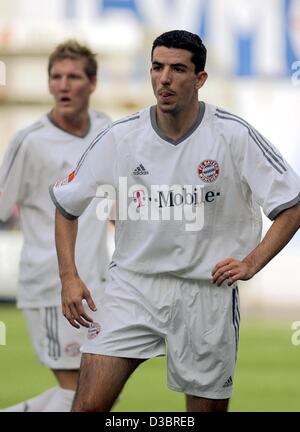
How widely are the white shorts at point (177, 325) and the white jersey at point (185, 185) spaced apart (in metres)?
0.09

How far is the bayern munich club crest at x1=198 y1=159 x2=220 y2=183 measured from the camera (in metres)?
6.55

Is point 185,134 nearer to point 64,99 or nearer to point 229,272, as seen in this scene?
point 229,272

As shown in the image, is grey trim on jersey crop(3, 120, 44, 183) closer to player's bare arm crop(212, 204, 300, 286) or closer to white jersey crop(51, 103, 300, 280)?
white jersey crop(51, 103, 300, 280)

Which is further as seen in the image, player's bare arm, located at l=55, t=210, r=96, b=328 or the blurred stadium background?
the blurred stadium background

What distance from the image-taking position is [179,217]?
6.55 metres

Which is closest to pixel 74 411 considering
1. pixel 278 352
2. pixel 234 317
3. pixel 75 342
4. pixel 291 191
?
pixel 234 317

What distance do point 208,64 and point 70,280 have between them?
61.8 feet

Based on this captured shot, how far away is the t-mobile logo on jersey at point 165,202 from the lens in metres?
6.56

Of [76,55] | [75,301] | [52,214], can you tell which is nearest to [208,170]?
[75,301]

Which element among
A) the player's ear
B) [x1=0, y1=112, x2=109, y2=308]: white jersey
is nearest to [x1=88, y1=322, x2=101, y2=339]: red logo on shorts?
the player's ear

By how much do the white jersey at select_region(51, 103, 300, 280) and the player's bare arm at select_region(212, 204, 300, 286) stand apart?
0.13m

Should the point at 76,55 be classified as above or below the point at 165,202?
above

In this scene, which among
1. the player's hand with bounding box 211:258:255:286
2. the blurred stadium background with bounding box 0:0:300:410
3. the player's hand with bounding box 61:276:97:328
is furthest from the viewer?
the blurred stadium background with bounding box 0:0:300:410
